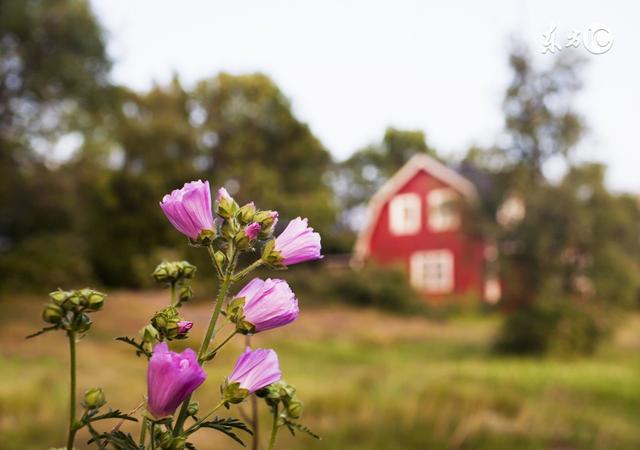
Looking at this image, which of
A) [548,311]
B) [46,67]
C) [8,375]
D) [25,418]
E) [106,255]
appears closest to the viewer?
[25,418]

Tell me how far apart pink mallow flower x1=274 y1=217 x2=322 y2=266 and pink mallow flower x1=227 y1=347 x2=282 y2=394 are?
4.2 inches

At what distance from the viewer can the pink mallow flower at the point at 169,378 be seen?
0.68 metres

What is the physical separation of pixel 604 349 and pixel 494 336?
2115mm

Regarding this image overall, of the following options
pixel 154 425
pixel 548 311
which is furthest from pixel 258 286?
pixel 548 311

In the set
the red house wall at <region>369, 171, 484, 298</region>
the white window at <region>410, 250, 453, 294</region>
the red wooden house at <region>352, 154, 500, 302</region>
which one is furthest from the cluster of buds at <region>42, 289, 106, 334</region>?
the white window at <region>410, 250, 453, 294</region>

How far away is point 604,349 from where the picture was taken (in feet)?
49.9

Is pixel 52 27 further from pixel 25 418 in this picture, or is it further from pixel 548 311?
pixel 25 418

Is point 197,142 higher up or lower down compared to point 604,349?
higher up

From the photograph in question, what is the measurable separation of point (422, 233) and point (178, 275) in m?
26.0

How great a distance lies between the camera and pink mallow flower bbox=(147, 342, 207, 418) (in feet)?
2.22

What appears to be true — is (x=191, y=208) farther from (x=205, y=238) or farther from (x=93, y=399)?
(x=93, y=399)

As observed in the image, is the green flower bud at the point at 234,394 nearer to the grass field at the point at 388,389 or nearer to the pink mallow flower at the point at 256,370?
the pink mallow flower at the point at 256,370

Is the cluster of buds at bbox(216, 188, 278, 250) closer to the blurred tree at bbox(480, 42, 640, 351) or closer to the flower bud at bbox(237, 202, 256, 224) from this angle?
the flower bud at bbox(237, 202, 256, 224)

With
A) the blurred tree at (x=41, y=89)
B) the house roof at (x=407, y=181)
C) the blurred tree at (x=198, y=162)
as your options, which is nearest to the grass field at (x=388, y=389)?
the blurred tree at (x=41, y=89)
